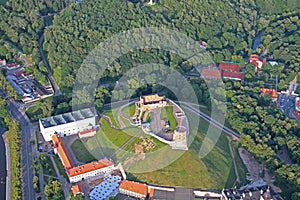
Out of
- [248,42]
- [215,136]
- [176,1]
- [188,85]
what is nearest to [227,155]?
[215,136]

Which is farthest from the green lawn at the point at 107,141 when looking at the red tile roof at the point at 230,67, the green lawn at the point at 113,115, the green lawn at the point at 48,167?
the red tile roof at the point at 230,67

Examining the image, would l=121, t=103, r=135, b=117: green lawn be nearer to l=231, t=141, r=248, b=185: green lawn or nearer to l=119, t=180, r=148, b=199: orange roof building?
l=119, t=180, r=148, b=199: orange roof building

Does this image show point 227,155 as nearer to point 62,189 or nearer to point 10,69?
point 62,189

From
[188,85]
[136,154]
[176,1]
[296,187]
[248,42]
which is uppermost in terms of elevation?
[176,1]

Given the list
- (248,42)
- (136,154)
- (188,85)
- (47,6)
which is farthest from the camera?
(47,6)

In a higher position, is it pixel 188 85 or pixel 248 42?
pixel 248 42

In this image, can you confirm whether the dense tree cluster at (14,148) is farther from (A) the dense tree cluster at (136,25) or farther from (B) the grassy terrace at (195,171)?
(B) the grassy terrace at (195,171)

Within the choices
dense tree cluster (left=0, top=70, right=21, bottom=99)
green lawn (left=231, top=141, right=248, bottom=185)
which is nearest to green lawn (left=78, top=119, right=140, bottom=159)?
green lawn (left=231, top=141, right=248, bottom=185)
